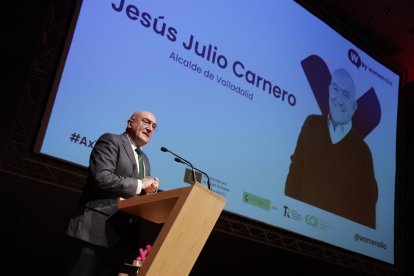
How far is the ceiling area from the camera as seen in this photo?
189 inches

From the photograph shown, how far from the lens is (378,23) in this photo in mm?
5129

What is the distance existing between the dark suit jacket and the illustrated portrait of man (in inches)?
82.1

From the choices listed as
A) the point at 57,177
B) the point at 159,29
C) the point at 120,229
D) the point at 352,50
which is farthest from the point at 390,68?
the point at 120,229

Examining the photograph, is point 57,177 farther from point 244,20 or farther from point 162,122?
point 244,20

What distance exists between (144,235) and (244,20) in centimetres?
190

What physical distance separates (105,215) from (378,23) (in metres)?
4.33

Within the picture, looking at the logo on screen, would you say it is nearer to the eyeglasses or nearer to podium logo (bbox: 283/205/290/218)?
podium logo (bbox: 283/205/290/218)

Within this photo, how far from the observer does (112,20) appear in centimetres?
301

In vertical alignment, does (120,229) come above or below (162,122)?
below

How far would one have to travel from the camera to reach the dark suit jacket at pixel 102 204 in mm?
1776

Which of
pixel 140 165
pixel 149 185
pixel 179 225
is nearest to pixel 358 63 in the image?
pixel 140 165

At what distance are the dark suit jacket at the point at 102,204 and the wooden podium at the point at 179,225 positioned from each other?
14 cm

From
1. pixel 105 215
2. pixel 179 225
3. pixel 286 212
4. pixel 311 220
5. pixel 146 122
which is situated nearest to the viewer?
pixel 179 225

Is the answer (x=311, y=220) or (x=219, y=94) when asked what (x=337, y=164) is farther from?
(x=219, y=94)
